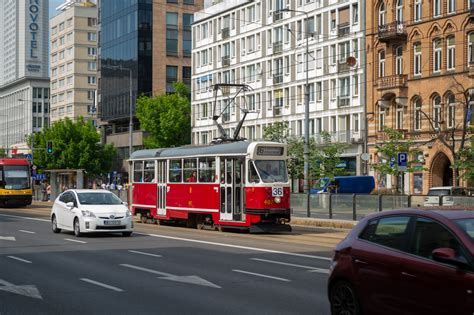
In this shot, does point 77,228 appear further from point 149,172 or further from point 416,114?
point 416,114

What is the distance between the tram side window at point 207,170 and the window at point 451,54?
28.6m

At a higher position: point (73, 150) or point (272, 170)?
point (73, 150)

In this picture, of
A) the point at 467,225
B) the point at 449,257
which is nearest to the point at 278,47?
the point at 467,225

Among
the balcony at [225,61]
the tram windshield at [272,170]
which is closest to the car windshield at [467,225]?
the tram windshield at [272,170]

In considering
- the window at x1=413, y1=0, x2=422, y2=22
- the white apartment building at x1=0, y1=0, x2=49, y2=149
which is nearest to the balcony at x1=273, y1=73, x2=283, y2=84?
the window at x1=413, y1=0, x2=422, y2=22

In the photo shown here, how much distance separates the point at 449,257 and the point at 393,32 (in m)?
51.1

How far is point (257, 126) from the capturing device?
77438 mm

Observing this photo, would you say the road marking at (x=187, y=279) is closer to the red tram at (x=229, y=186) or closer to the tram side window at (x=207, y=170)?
the red tram at (x=229, y=186)

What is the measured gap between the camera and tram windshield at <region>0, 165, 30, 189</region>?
53.5 metres

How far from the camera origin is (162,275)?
15164 millimetres

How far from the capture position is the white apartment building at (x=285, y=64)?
6431cm

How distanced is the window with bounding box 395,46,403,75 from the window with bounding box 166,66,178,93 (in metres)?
43.1

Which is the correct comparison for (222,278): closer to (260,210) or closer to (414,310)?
(414,310)

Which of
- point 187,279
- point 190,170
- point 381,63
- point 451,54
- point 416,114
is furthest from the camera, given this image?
point 381,63
